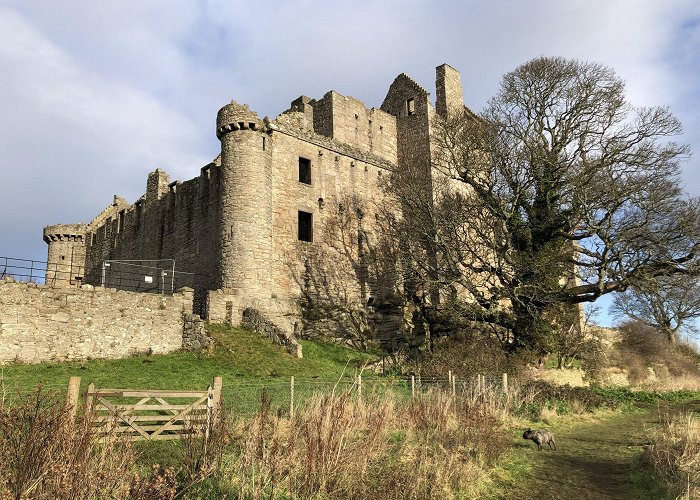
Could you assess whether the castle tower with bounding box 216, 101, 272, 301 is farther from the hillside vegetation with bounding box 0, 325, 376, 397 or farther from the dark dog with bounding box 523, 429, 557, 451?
the dark dog with bounding box 523, 429, 557, 451

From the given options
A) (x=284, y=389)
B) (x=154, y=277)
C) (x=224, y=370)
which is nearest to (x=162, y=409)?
(x=284, y=389)

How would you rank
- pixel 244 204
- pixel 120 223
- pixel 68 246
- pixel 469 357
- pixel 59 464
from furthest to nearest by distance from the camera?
pixel 68 246 < pixel 120 223 < pixel 244 204 < pixel 469 357 < pixel 59 464

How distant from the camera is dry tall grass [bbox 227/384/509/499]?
6.39 meters

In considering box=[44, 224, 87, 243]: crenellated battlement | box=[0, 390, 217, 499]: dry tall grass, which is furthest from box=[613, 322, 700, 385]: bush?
box=[44, 224, 87, 243]: crenellated battlement

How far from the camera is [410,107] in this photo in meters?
33.6

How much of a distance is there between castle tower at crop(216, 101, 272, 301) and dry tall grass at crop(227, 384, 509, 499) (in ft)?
48.5

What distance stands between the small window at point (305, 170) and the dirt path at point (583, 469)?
1805cm

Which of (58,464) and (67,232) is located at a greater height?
(67,232)

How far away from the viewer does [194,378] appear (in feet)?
52.4

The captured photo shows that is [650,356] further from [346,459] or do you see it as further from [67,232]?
[67,232]

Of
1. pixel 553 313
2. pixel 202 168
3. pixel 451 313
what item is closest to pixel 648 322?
pixel 553 313

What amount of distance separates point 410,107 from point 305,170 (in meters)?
9.47

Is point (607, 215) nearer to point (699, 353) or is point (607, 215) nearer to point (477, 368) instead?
point (477, 368)

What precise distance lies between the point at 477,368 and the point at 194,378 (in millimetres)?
9981
